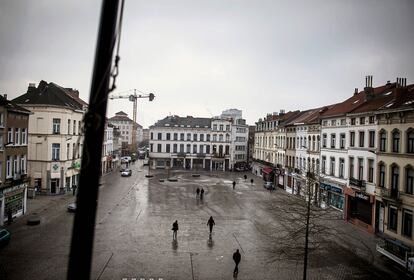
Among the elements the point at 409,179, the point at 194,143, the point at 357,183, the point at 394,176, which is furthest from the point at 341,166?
the point at 194,143

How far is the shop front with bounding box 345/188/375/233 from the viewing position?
26.3 metres

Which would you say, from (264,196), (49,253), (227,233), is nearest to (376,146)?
(227,233)

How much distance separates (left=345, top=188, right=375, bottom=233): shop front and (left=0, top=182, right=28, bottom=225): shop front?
28.1 meters

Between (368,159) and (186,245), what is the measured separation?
1712 cm

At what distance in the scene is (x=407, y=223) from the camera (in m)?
22.4

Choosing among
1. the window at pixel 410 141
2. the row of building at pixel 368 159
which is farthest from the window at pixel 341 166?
the window at pixel 410 141

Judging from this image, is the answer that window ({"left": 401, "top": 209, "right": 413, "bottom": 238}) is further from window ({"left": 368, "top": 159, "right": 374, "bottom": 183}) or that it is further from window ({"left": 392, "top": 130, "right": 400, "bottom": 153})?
window ({"left": 368, "top": 159, "right": 374, "bottom": 183})

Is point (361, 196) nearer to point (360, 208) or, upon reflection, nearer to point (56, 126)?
point (360, 208)

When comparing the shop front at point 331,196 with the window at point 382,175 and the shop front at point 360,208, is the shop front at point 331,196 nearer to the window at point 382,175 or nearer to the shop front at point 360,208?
the shop front at point 360,208

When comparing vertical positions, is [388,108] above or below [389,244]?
above

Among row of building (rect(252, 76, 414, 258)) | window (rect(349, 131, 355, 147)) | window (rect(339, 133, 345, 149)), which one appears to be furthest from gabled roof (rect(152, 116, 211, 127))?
window (rect(349, 131, 355, 147))

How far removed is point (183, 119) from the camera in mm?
76500

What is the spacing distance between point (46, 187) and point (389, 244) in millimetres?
34357

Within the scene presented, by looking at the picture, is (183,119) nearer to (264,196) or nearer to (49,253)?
(264,196)
